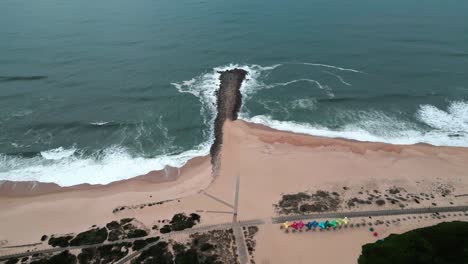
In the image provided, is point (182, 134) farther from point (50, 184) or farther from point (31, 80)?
point (31, 80)

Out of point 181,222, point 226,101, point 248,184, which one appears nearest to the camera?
point 181,222

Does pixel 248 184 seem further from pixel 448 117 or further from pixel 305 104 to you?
pixel 448 117

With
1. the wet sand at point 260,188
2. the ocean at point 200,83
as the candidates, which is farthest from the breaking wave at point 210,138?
the wet sand at point 260,188

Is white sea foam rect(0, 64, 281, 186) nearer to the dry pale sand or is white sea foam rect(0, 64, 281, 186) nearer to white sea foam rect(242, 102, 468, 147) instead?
the dry pale sand

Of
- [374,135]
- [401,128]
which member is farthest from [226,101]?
[401,128]

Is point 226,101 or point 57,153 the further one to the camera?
point 226,101
